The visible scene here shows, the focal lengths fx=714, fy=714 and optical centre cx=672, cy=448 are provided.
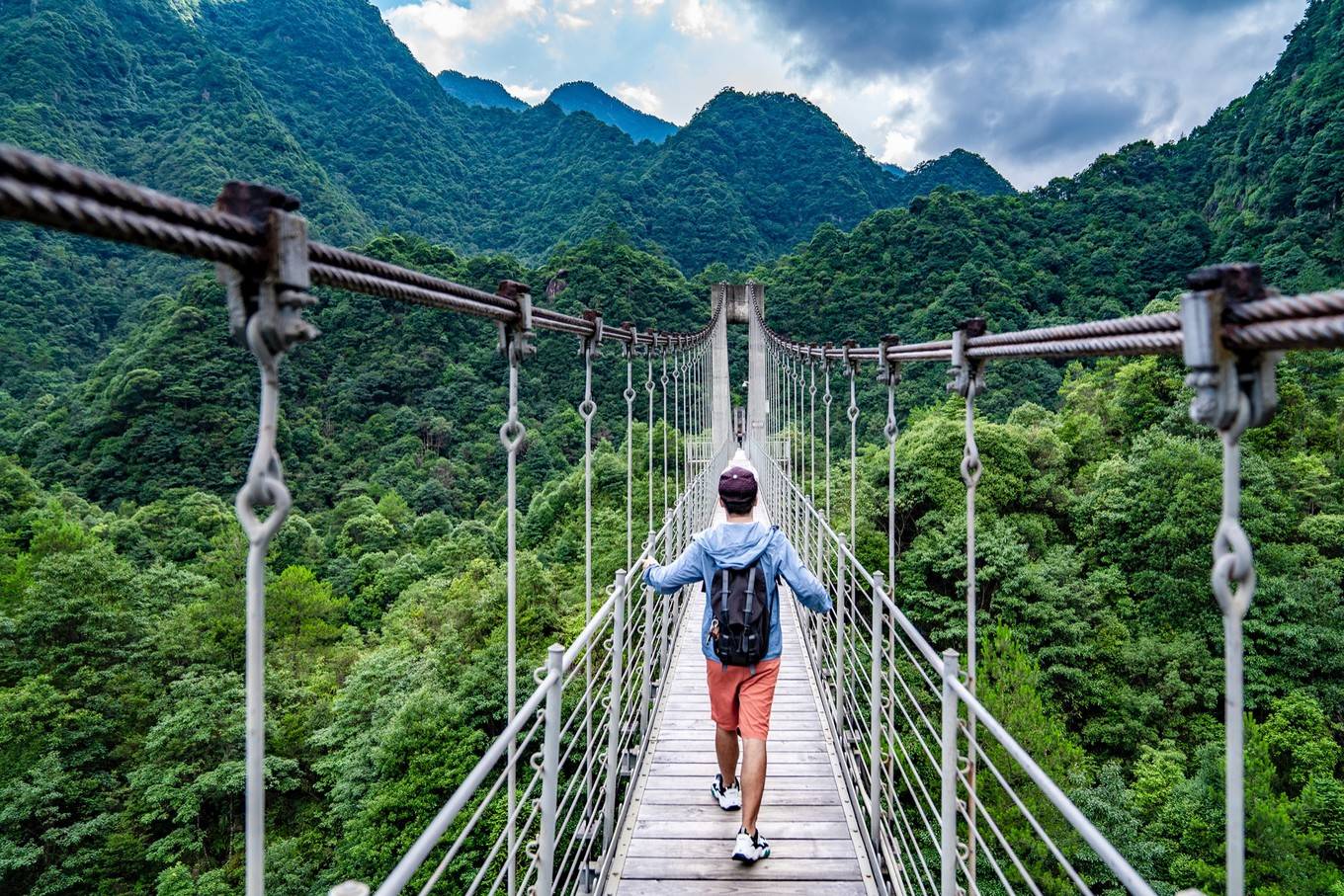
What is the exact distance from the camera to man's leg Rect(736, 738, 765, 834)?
1.64 meters

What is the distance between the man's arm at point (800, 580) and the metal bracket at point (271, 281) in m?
1.22

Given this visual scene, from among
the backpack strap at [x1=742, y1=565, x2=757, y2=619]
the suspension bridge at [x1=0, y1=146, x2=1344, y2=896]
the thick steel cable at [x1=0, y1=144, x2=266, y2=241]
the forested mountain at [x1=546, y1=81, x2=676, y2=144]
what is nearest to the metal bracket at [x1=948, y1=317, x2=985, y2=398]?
the suspension bridge at [x1=0, y1=146, x2=1344, y2=896]

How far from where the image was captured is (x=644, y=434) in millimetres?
17812

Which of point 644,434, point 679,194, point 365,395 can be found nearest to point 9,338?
point 365,395

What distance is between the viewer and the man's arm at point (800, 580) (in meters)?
1.68

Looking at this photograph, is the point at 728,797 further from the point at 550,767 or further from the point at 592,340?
the point at 592,340

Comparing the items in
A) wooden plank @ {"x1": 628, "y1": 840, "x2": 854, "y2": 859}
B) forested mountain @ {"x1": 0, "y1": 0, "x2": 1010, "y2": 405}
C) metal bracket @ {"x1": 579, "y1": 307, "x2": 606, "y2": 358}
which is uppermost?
forested mountain @ {"x1": 0, "y1": 0, "x2": 1010, "y2": 405}

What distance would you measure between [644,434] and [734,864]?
53.2 ft

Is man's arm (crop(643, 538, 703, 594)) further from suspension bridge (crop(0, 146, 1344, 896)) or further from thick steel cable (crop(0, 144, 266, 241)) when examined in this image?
thick steel cable (crop(0, 144, 266, 241))

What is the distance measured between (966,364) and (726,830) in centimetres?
129

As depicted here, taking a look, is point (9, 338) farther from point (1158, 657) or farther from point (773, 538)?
point (1158, 657)

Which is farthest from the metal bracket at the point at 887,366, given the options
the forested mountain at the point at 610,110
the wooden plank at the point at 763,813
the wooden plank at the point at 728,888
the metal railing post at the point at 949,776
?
the forested mountain at the point at 610,110

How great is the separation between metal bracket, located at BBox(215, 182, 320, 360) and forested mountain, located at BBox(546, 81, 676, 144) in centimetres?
6334

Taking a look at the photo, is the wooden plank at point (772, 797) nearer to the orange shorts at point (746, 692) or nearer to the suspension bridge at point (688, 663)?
the suspension bridge at point (688, 663)
